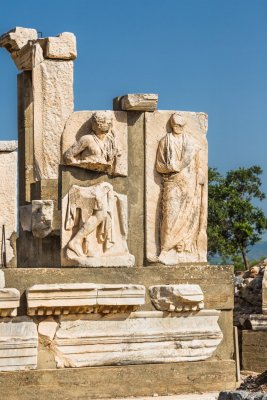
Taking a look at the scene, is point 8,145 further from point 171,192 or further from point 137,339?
point 137,339

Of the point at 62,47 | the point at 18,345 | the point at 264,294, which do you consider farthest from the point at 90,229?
the point at 264,294

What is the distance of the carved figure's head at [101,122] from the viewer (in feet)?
50.2

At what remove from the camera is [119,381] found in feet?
49.0

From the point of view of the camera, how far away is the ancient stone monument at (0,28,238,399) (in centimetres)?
1464

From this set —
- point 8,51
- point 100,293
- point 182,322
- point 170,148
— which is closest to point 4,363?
point 100,293

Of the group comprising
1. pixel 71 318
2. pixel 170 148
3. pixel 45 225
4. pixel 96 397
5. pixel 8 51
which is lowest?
pixel 96 397

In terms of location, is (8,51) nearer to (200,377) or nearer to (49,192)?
(49,192)

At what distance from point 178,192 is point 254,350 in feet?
12.1

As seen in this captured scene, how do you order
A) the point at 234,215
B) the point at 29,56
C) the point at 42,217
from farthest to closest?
the point at 234,215, the point at 29,56, the point at 42,217

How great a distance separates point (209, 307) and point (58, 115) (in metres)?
3.06

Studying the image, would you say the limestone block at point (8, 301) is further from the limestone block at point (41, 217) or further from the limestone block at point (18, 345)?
the limestone block at point (41, 217)

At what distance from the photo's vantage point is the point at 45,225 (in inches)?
603

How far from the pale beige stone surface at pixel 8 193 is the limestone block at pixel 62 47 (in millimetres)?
1314

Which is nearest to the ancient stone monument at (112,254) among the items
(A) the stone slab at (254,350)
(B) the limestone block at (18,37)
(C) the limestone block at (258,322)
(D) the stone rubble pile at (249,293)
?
(B) the limestone block at (18,37)
